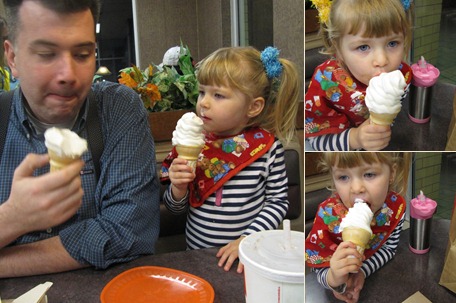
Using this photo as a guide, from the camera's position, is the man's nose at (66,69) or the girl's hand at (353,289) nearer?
the girl's hand at (353,289)

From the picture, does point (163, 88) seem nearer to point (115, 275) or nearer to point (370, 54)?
point (115, 275)

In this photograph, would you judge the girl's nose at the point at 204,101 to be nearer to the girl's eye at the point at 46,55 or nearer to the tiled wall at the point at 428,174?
the girl's eye at the point at 46,55

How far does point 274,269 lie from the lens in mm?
853

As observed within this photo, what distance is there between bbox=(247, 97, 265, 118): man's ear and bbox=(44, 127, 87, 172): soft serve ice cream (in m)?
0.82

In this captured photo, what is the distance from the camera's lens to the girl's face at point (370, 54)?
0.64 meters

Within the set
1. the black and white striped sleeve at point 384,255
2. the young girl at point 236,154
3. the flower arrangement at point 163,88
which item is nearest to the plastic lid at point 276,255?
the black and white striped sleeve at point 384,255

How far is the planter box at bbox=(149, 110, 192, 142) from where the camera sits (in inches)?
91.2

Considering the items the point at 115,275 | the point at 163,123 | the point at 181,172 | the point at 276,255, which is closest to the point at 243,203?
the point at 181,172

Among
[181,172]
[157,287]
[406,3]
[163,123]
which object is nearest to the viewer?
[406,3]

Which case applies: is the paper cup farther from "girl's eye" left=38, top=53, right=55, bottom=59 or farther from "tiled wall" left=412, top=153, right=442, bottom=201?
"girl's eye" left=38, top=53, right=55, bottom=59

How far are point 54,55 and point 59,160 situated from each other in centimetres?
37

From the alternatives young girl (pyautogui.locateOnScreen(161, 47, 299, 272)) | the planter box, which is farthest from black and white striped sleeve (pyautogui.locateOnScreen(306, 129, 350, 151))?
the planter box

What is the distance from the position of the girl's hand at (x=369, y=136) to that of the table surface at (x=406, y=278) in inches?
7.2

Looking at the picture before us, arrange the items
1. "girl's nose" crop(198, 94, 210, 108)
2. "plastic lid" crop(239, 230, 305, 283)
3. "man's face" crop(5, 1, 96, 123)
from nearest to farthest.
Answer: "plastic lid" crop(239, 230, 305, 283), "man's face" crop(5, 1, 96, 123), "girl's nose" crop(198, 94, 210, 108)
